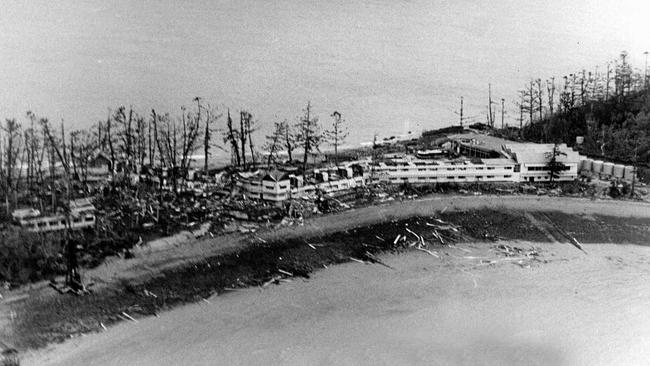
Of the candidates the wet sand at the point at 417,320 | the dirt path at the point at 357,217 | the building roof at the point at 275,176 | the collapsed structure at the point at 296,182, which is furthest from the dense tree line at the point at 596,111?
the building roof at the point at 275,176

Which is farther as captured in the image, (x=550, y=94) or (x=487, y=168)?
(x=550, y=94)

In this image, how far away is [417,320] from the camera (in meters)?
5.45

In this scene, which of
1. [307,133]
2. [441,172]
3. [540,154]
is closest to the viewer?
[441,172]

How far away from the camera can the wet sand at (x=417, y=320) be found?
15.9 ft

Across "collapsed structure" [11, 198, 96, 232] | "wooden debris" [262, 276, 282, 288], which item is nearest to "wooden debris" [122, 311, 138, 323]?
"collapsed structure" [11, 198, 96, 232]

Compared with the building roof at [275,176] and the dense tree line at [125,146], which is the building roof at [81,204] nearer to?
the dense tree line at [125,146]

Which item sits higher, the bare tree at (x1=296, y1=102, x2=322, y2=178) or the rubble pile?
the bare tree at (x1=296, y1=102, x2=322, y2=178)

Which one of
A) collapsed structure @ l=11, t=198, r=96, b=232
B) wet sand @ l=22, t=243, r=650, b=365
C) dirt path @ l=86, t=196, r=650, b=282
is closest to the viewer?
wet sand @ l=22, t=243, r=650, b=365

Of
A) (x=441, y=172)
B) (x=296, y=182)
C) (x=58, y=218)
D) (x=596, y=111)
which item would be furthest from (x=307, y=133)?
(x=596, y=111)

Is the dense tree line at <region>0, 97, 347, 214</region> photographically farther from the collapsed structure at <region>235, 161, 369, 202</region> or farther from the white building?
the white building

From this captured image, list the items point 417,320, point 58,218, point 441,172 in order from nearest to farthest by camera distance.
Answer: point 417,320
point 58,218
point 441,172

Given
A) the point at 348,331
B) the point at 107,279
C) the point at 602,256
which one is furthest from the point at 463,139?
the point at 107,279

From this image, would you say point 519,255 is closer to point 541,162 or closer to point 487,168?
point 487,168

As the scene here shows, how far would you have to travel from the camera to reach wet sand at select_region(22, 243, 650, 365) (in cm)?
486
